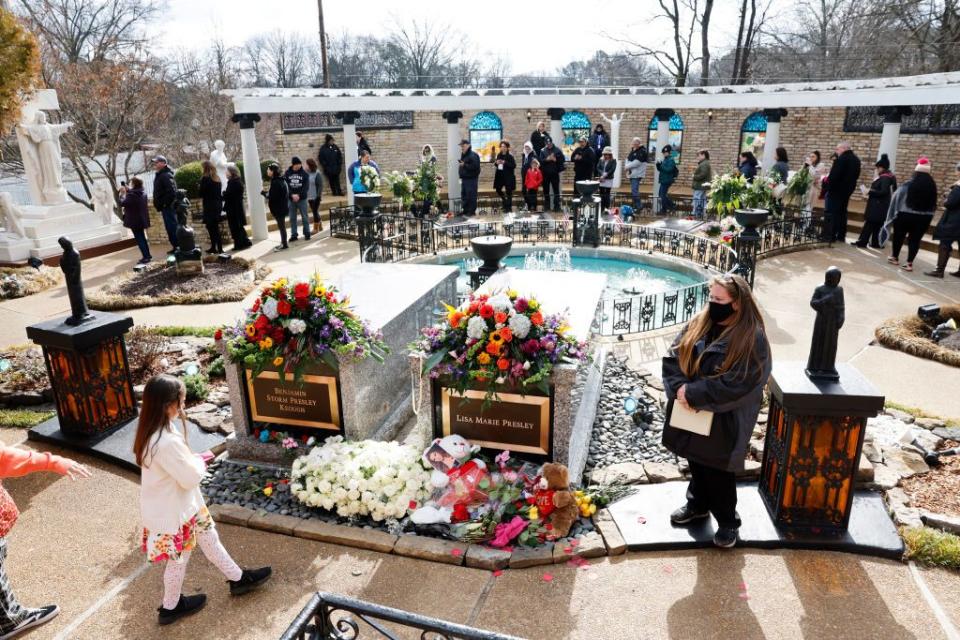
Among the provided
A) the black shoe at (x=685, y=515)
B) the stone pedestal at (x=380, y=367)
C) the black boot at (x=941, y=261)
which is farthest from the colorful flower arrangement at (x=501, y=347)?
the black boot at (x=941, y=261)

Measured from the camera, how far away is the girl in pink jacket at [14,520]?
130 inches

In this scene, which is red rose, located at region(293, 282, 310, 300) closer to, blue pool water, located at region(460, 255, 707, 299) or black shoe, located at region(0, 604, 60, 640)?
black shoe, located at region(0, 604, 60, 640)

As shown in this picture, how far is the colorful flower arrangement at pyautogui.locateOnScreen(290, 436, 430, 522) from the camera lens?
448 cm

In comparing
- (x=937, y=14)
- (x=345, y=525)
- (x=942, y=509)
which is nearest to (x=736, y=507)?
(x=942, y=509)

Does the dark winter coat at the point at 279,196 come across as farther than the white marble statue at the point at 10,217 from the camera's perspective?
Yes

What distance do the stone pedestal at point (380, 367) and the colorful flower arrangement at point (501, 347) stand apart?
796mm

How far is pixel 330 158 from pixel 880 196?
1468cm

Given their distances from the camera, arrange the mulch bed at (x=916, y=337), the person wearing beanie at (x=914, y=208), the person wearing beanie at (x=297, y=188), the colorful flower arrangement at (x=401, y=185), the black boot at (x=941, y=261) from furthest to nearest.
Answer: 1. the colorful flower arrangement at (x=401, y=185)
2. the person wearing beanie at (x=297, y=188)
3. the person wearing beanie at (x=914, y=208)
4. the black boot at (x=941, y=261)
5. the mulch bed at (x=916, y=337)

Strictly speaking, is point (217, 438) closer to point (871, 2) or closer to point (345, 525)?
point (345, 525)

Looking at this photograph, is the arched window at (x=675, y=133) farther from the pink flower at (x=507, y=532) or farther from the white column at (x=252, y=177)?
the pink flower at (x=507, y=532)

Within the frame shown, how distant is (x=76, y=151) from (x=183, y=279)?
8.75 meters

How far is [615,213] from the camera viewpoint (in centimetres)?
1644

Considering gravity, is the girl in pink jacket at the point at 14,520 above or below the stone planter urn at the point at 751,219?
below

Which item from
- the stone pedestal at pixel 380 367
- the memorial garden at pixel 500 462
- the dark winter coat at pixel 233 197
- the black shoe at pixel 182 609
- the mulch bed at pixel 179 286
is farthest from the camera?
the dark winter coat at pixel 233 197
